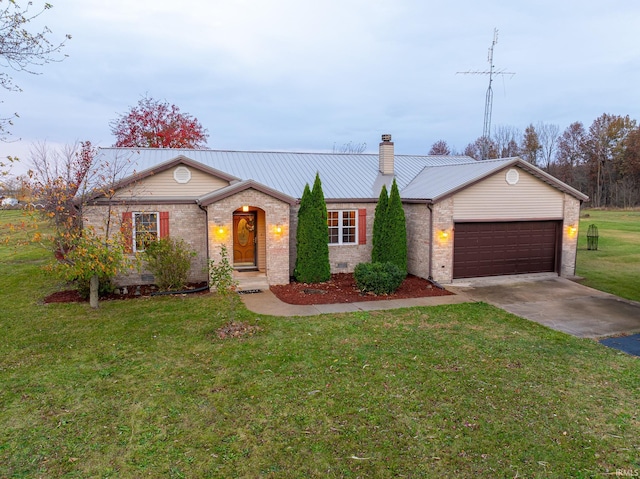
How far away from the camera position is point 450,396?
664 cm

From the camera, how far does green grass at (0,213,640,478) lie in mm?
5066

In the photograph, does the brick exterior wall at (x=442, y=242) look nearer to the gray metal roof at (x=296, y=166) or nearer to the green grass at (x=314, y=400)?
the gray metal roof at (x=296, y=166)

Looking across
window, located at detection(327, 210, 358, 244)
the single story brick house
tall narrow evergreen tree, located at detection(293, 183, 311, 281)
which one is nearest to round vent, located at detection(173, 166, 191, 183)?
the single story brick house

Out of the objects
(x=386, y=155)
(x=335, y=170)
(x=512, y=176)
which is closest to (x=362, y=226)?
(x=335, y=170)

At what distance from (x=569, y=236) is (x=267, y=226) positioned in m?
12.0

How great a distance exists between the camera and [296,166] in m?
18.8

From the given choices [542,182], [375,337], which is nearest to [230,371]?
[375,337]

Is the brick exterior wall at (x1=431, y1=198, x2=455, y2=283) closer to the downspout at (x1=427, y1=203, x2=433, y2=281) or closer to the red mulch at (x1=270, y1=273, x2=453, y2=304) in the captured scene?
the downspout at (x1=427, y1=203, x2=433, y2=281)

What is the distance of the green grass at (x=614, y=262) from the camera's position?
48.3ft

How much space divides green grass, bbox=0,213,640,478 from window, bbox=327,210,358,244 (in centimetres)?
656

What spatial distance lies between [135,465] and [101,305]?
833cm

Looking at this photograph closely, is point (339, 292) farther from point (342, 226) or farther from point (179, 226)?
point (179, 226)

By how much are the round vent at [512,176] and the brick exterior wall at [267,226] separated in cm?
838

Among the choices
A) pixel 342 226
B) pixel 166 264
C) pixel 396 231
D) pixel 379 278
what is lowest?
pixel 379 278
